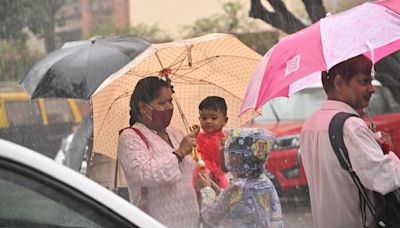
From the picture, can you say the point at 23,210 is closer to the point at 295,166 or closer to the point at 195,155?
the point at 195,155

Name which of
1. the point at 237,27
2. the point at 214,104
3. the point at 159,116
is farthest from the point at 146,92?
the point at 237,27

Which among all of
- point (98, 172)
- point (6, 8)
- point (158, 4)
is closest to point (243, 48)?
point (98, 172)

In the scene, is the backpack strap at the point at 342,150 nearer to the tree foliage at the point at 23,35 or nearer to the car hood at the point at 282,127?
the car hood at the point at 282,127

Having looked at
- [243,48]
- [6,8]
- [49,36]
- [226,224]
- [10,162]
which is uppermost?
[10,162]

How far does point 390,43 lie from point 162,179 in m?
1.27

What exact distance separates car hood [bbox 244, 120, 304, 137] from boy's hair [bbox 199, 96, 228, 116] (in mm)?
5722

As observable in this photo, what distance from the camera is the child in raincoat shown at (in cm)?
427

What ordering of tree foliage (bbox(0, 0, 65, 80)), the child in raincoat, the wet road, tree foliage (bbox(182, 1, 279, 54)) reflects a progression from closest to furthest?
the child in raincoat, the wet road, tree foliage (bbox(182, 1, 279, 54)), tree foliage (bbox(0, 0, 65, 80))

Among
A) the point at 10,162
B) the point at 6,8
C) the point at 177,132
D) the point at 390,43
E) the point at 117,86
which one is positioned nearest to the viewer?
the point at 10,162

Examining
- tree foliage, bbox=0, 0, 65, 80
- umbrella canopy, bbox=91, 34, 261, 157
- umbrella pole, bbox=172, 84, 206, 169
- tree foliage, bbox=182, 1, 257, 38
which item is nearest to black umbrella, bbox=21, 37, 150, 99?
umbrella canopy, bbox=91, 34, 261, 157

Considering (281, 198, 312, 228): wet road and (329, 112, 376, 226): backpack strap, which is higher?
(329, 112, 376, 226): backpack strap

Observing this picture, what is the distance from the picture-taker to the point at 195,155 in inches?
187

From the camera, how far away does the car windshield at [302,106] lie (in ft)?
39.0

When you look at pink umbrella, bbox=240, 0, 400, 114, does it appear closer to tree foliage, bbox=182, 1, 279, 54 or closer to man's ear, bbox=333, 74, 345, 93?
man's ear, bbox=333, 74, 345, 93
